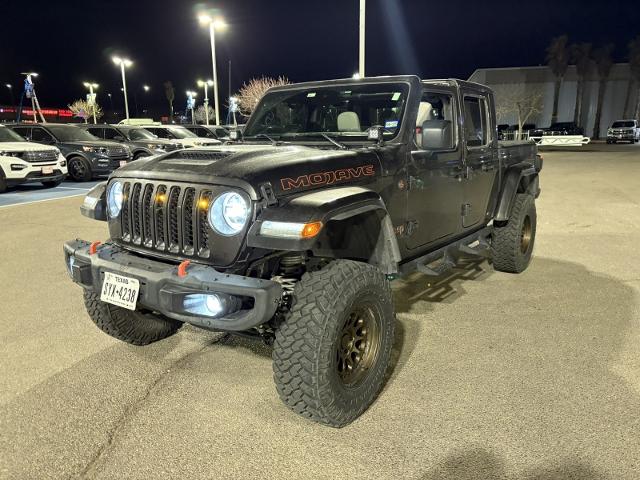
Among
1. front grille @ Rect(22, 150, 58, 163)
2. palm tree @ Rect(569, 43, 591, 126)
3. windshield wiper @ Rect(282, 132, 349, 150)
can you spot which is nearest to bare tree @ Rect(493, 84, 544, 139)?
palm tree @ Rect(569, 43, 591, 126)

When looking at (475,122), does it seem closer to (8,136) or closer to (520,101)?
(8,136)

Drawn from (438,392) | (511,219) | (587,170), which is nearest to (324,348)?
(438,392)

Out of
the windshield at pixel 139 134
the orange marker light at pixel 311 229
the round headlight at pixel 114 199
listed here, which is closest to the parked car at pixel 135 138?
the windshield at pixel 139 134

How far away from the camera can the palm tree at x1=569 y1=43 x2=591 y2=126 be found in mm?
53469

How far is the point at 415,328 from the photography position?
13.9 ft

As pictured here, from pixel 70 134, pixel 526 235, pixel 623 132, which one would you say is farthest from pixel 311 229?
pixel 623 132

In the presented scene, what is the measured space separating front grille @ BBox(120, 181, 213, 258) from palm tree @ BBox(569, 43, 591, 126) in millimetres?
58463

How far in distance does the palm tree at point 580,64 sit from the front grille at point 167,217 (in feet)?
192

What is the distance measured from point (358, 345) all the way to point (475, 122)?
2.86 m

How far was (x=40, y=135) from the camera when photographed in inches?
599

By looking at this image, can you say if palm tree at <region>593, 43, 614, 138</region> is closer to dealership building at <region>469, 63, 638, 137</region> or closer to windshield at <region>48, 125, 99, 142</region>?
dealership building at <region>469, 63, 638, 137</region>

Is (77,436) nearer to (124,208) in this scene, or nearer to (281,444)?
(281,444)

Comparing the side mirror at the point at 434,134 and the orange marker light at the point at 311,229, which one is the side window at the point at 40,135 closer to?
the side mirror at the point at 434,134

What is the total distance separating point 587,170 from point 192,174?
1858 centimetres
